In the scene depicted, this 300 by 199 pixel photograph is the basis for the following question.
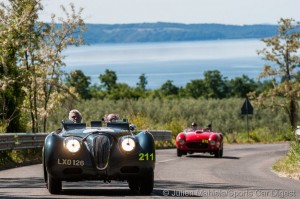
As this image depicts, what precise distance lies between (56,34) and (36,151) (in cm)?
1195

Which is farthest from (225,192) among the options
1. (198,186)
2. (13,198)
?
(13,198)

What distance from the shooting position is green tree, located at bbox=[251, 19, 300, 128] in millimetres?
54469

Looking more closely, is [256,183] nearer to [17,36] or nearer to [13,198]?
[13,198]

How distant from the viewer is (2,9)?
31406 mm

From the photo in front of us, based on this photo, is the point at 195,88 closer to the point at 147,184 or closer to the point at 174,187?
the point at 174,187

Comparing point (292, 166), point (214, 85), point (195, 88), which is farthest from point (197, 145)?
point (214, 85)

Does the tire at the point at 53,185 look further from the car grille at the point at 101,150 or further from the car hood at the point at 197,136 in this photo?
the car hood at the point at 197,136

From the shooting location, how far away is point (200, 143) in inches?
1084

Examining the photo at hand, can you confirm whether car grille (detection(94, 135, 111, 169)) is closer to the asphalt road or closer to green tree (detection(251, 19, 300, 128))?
the asphalt road

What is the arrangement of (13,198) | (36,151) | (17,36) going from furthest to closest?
1. (17,36)
2. (36,151)
3. (13,198)

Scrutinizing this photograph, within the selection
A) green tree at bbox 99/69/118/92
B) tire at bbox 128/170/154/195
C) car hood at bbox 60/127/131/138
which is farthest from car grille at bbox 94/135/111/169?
green tree at bbox 99/69/118/92

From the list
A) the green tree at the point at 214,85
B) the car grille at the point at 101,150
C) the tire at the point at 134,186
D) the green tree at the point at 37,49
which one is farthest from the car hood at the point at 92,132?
the green tree at the point at 214,85

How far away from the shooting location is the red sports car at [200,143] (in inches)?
1079

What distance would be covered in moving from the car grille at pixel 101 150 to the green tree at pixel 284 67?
42.6 m
